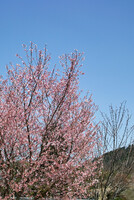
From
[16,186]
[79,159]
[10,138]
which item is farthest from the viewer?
[79,159]

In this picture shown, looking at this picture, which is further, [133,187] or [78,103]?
[133,187]

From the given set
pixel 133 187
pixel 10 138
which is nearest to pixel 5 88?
pixel 10 138

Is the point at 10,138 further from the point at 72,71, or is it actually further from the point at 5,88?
the point at 72,71

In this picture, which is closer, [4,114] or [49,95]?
A: [4,114]

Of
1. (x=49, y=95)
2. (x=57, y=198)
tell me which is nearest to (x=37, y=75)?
(x=49, y=95)

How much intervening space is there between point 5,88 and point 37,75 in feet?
4.58

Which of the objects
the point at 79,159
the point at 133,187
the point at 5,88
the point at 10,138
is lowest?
the point at 133,187

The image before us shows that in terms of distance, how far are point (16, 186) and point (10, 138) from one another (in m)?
1.44

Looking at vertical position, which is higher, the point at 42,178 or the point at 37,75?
the point at 37,75

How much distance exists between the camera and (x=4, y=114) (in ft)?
24.5

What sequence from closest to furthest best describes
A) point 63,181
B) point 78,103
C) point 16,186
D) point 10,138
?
1. point 16,186
2. point 10,138
3. point 63,181
4. point 78,103

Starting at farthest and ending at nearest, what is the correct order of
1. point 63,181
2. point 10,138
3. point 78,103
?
point 78,103
point 63,181
point 10,138

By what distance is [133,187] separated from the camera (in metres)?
16.2

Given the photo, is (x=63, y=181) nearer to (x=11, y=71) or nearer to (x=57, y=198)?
(x=57, y=198)
